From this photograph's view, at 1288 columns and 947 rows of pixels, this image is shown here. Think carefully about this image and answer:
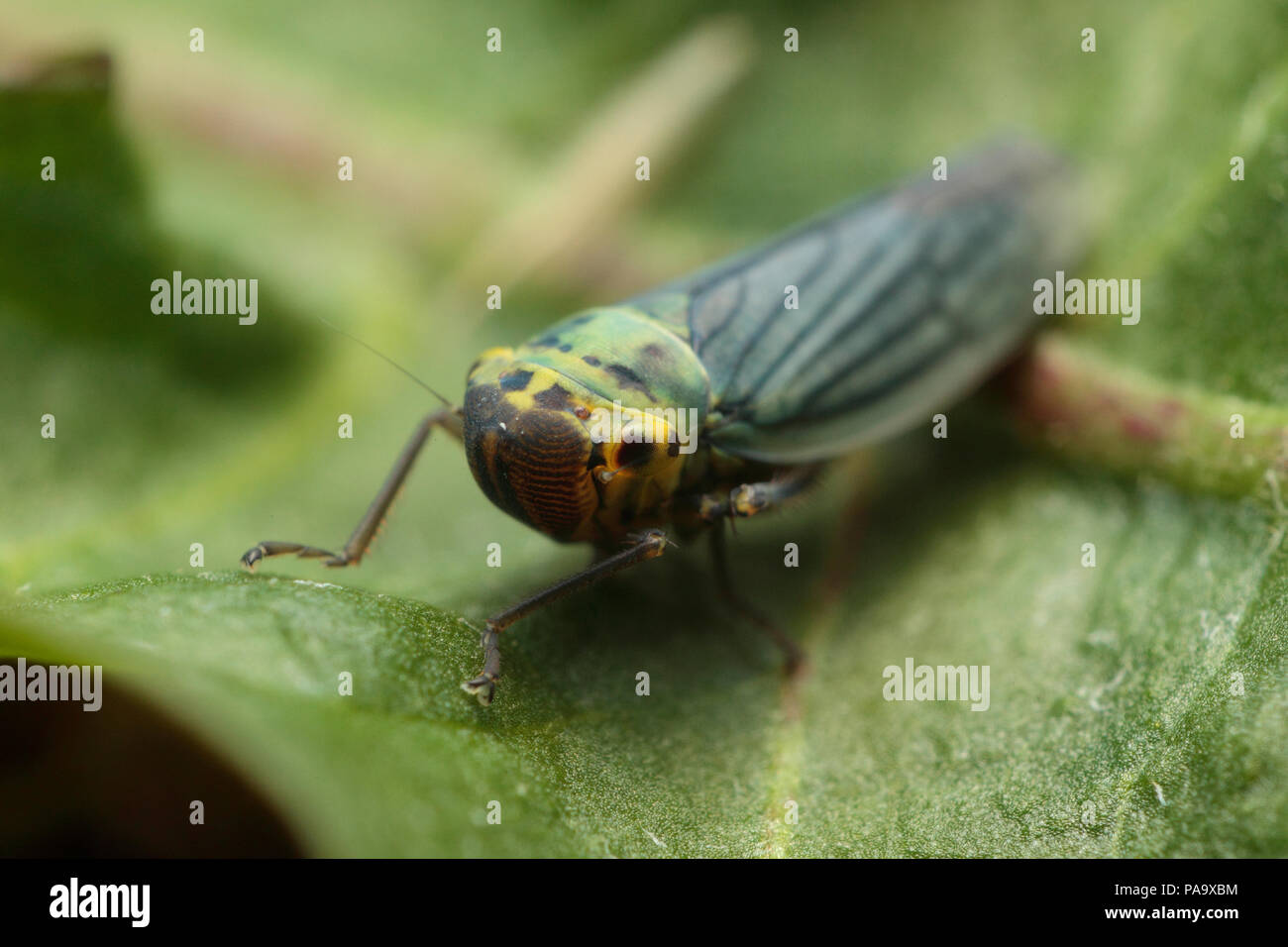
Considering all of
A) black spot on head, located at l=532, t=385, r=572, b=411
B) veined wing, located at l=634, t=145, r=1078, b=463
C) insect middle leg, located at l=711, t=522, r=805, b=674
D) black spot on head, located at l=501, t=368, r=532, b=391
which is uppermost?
veined wing, located at l=634, t=145, r=1078, b=463

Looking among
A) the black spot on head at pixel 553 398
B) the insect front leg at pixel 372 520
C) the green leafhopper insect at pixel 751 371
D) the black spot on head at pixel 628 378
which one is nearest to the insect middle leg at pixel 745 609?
the green leafhopper insect at pixel 751 371

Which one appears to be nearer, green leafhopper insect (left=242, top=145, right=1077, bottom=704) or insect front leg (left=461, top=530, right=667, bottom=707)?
insect front leg (left=461, top=530, right=667, bottom=707)

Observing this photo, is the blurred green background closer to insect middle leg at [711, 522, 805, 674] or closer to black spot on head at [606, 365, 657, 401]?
insect middle leg at [711, 522, 805, 674]

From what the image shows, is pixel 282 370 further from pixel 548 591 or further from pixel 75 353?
pixel 548 591

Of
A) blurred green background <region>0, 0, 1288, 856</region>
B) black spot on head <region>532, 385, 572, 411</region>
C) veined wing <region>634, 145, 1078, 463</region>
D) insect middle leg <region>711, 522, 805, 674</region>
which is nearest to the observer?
blurred green background <region>0, 0, 1288, 856</region>

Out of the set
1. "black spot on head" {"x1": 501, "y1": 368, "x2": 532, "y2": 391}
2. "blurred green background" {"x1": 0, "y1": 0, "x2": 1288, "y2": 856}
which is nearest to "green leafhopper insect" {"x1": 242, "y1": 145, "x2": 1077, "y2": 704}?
"black spot on head" {"x1": 501, "y1": 368, "x2": 532, "y2": 391}

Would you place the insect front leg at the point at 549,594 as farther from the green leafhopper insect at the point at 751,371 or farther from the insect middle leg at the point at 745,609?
the insect middle leg at the point at 745,609
